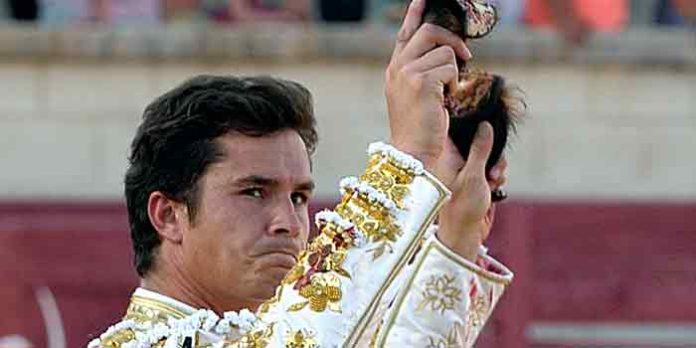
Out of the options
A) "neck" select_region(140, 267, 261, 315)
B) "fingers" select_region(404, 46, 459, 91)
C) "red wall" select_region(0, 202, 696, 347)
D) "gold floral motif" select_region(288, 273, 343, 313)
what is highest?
"fingers" select_region(404, 46, 459, 91)

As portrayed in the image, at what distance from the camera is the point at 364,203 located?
8.05 feet

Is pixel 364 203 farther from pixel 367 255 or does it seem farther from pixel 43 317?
pixel 43 317

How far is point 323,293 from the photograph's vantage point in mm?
2451

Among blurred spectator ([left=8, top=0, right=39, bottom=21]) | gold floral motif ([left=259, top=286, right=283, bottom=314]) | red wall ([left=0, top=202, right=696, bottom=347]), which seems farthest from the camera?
blurred spectator ([left=8, top=0, right=39, bottom=21])

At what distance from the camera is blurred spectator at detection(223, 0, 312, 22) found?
8.39 m

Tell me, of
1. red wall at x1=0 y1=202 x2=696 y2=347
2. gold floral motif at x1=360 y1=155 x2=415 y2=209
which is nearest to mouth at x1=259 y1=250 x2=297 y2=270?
gold floral motif at x1=360 y1=155 x2=415 y2=209

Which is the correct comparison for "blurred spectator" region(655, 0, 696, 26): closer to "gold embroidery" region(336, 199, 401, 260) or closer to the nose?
the nose

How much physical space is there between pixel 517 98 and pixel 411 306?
1.01ft

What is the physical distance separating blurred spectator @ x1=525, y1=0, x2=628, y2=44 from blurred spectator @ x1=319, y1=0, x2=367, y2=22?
2.01 feet

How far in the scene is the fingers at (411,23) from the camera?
7.88ft

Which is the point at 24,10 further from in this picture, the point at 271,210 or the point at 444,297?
the point at 271,210

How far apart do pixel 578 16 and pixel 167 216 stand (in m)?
5.87

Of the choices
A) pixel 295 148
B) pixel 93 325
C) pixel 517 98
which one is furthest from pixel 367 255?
pixel 93 325

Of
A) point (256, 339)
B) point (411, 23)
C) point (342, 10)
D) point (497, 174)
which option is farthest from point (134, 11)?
point (411, 23)
